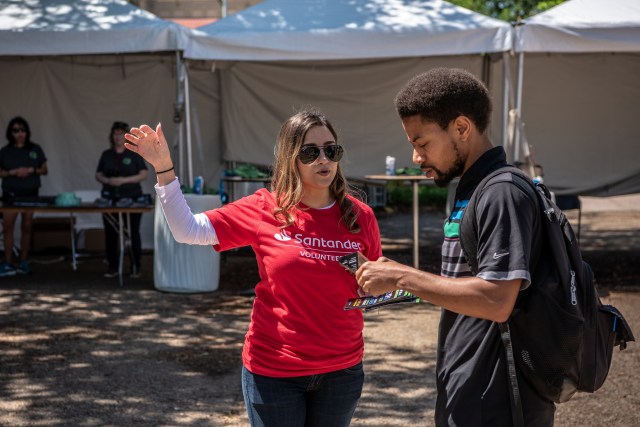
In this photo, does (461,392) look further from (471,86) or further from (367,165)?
(367,165)

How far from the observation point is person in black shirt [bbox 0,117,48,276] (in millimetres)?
9938

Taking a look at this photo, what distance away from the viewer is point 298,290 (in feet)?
9.39

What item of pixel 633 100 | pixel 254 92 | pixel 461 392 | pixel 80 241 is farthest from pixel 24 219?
pixel 461 392

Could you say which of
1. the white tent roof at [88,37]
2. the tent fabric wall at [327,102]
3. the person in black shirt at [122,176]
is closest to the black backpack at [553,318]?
the white tent roof at [88,37]

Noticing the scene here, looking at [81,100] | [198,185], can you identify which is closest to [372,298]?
[198,185]

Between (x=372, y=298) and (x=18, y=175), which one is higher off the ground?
(x=372, y=298)

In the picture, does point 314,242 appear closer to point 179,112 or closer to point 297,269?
point 297,269

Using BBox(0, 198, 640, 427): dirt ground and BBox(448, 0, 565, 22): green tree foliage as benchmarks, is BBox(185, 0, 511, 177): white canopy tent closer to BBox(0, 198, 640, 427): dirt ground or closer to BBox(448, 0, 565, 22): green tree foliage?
BBox(0, 198, 640, 427): dirt ground

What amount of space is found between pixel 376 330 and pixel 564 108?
5682 millimetres

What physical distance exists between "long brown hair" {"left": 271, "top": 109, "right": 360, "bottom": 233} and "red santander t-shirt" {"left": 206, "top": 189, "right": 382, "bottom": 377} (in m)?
0.04

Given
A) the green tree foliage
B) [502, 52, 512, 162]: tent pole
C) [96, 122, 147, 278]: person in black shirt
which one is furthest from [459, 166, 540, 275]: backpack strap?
the green tree foliage

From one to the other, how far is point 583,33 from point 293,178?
6590 millimetres

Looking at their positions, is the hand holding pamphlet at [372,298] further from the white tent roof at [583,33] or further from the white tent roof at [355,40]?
the white tent roof at [583,33]

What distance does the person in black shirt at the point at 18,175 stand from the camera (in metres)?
9.94
